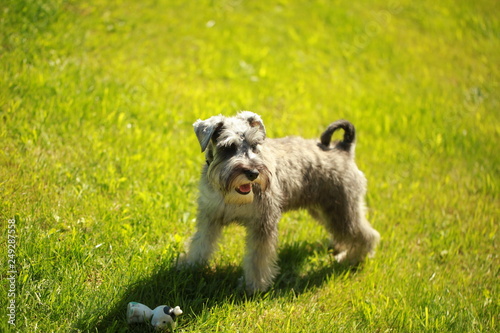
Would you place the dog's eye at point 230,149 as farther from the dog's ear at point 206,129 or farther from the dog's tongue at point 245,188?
the dog's tongue at point 245,188

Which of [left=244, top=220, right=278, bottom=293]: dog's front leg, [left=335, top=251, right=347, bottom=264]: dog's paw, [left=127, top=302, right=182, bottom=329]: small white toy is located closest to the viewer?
[left=127, top=302, right=182, bottom=329]: small white toy

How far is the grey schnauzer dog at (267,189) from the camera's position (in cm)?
429

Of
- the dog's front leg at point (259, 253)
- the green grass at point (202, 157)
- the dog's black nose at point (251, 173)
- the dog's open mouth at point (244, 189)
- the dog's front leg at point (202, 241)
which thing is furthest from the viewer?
the dog's front leg at point (202, 241)

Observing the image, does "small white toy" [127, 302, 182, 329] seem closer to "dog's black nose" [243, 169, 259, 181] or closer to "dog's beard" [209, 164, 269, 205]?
"dog's beard" [209, 164, 269, 205]

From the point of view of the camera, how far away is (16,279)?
4.05 m

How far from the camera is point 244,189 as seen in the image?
14.0 ft

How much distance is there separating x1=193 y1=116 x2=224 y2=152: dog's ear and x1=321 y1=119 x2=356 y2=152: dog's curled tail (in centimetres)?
155

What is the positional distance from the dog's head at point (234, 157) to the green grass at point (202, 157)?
1180 mm

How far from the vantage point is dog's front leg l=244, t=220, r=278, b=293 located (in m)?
4.77

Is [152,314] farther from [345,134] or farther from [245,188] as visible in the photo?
[345,134]

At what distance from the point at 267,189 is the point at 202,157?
2588mm

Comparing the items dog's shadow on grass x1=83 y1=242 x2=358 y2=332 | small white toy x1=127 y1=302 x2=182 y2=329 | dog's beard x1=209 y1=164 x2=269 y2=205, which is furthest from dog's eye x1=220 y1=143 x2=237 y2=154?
small white toy x1=127 y1=302 x2=182 y2=329

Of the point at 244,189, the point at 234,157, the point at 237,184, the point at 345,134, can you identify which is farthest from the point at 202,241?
the point at 345,134

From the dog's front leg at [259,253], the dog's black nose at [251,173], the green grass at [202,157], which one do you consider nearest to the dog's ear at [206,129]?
the dog's black nose at [251,173]
